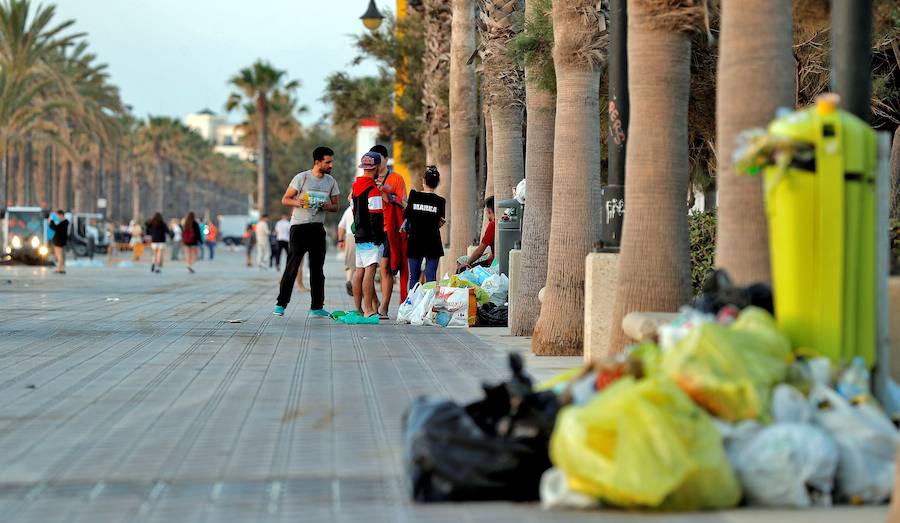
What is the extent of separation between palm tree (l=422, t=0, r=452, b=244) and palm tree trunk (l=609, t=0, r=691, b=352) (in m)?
19.3

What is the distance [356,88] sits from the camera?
45.1 m

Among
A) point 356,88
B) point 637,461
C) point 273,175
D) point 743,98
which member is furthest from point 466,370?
point 273,175

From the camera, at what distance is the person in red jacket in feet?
58.1

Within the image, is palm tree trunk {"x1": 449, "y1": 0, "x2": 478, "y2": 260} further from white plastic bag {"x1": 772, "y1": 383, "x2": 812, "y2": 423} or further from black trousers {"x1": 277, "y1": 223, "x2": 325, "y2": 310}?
white plastic bag {"x1": 772, "y1": 383, "x2": 812, "y2": 423}

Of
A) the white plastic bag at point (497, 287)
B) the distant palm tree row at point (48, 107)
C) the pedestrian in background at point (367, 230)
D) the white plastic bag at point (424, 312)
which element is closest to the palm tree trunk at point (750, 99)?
the pedestrian in background at point (367, 230)

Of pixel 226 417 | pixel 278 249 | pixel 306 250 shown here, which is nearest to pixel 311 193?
pixel 306 250

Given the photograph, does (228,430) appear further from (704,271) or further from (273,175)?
(273,175)

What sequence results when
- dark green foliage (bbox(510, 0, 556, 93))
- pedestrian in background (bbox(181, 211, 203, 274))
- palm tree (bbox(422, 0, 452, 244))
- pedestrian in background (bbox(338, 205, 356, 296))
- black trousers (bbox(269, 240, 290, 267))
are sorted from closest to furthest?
dark green foliage (bbox(510, 0, 556, 93)), pedestrian in background (bbox(338, 205, 356, 296)), palm tree (bbox(422, 0, 452, 244)), black trousers (bbox(269, 240, 290, 267)), pedestrian in background (bbox(181, 211, 203, 274))

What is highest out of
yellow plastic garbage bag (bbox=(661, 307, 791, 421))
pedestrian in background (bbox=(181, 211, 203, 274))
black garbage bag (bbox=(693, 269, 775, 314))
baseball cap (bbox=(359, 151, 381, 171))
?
baseball cap (bbox=(359, 151, 381, 171))

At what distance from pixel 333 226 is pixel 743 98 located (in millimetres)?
103450

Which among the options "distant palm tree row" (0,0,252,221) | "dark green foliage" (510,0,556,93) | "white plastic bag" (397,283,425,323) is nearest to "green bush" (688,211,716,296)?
"dark green foliage" (510,0,556,93)

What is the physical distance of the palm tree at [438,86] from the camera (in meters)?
29.9

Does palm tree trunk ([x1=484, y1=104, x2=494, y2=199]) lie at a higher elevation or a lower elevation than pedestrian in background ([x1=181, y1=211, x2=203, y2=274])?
higher

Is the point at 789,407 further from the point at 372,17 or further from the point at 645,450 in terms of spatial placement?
the point at 372,17
